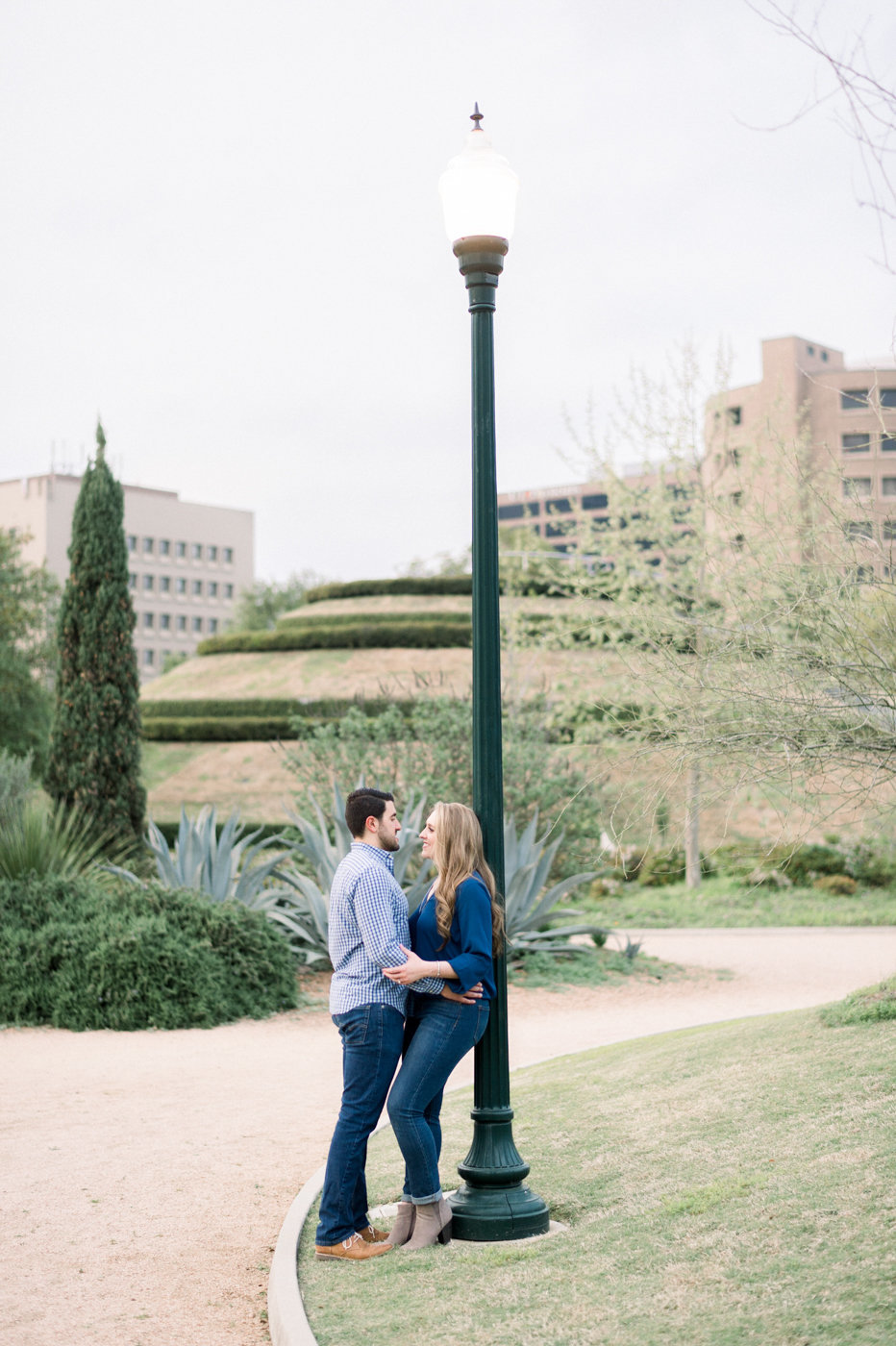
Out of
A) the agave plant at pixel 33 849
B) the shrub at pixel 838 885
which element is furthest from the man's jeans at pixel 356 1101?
the shrub at pixel 838 885

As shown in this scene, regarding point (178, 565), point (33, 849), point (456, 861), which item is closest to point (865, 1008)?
point (456, 861)

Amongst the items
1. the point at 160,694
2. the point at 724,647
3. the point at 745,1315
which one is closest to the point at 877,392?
the point at 724,647

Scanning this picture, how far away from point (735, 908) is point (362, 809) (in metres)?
14.6

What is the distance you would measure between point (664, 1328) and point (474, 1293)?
2.41 feet

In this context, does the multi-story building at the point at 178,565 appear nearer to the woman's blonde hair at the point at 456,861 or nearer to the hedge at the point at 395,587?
the hedge at the point at 395,587

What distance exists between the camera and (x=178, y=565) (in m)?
108

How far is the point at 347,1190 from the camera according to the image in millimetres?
4707

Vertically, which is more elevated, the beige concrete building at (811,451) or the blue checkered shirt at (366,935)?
the beige concrete building at (811,451)

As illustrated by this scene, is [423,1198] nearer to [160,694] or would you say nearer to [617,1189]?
[617,1189]

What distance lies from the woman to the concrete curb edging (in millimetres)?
423

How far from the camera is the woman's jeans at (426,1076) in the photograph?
15.3 feet

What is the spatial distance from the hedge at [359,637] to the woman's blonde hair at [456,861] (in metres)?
28.1

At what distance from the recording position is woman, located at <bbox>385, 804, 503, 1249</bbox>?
4.65 metres

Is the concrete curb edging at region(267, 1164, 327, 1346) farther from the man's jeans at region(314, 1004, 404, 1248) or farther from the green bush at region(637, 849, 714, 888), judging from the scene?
the green bush at region(637, 849, 714, 888)
